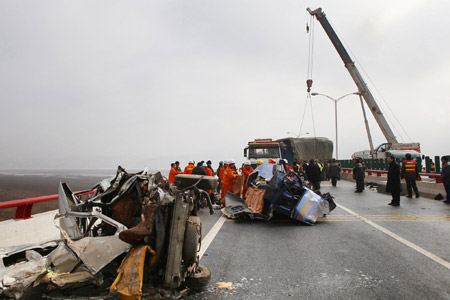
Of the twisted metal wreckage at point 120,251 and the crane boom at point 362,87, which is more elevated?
the crane boom at point 362,87

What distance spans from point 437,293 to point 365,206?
8515mm

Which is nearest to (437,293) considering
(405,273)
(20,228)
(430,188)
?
(405,273)

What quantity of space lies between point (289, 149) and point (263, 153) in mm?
7588

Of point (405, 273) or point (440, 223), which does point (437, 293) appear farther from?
point (440, 223)

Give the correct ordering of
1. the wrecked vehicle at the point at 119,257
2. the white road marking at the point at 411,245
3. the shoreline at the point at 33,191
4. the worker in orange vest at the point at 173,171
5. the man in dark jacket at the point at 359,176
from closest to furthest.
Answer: the wrecked vehicle at the point at 119,257, the white road marking at the point at 411,245, the worker in orange vest at the point at 173,171, the man in dark jacket at the point at 359,176, the shoreline at the point at 33,191

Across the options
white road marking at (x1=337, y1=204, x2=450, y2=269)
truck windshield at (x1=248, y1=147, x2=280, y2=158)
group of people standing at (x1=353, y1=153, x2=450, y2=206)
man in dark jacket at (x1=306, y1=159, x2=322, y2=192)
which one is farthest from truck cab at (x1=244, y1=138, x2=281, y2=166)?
white road marking at (x1=337, y1=204, x2=450, y2=269)

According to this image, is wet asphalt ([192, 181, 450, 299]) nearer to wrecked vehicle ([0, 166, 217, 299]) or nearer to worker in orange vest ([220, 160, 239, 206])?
wrecked vehicle ([0, 166, 217, 299])

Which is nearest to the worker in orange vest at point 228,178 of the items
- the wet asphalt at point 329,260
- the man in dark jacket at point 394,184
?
the wet asphalt at point 329,260

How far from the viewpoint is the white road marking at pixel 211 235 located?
5.64m

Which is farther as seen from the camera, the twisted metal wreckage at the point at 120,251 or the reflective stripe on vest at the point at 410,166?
the reflective stripe on vest at the point at 410,166

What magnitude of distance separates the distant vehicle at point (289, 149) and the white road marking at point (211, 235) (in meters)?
11.9

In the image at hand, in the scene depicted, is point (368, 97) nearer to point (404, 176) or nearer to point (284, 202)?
point (404, 176)

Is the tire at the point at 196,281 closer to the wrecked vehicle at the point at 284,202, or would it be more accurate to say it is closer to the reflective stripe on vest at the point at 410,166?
the wrecked vehicle at the point at 284,202

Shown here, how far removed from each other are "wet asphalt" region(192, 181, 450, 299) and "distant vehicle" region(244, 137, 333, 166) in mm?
13319
